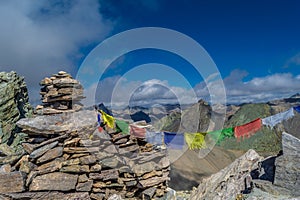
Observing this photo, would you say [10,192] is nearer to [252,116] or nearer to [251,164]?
[251,164]

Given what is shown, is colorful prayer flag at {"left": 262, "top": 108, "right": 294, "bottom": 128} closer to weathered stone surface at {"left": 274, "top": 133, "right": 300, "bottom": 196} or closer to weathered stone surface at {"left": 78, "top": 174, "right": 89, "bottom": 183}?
weathered stone surface at {"left": 274, "top": 133, "right": 300, "bottom": 196}

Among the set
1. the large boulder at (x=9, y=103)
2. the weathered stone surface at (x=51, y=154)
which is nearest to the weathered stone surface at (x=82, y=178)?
the weathered stone surface at (x=51, y=154)

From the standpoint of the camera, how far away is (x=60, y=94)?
11070 mm

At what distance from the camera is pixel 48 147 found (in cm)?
945

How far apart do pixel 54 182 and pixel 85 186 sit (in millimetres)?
1199

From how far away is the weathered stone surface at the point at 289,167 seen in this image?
18.3ft

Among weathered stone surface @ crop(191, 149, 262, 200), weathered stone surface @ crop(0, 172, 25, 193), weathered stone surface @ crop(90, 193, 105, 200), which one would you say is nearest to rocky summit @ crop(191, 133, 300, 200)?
weathered stone surface @ crop(191, 149, 262, 200)

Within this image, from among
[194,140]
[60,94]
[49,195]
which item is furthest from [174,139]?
[49,195]

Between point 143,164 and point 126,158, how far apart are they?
34.1 inches

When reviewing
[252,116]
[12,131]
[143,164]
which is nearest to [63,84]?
[143,164]

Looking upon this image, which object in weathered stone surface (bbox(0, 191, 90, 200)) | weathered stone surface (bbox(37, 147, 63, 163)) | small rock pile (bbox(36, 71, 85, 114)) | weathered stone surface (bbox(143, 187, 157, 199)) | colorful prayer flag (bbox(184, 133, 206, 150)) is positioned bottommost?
weathered stone surface (bbox(143, 187, 157, 199))

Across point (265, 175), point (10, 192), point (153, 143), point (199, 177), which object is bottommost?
point (199, 177)

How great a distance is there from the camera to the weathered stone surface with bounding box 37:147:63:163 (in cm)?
922

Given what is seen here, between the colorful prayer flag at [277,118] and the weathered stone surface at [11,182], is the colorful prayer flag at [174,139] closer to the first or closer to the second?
the colorful prayer flag at [277,118]
